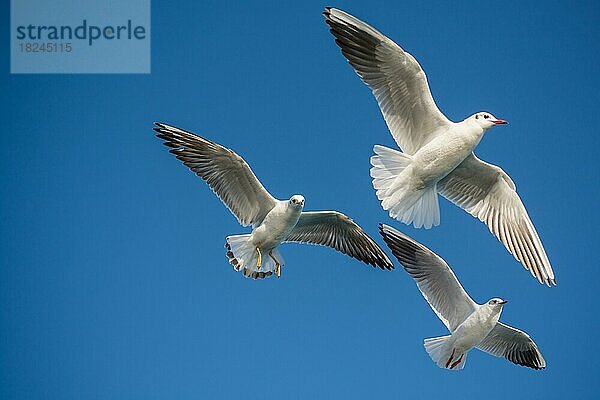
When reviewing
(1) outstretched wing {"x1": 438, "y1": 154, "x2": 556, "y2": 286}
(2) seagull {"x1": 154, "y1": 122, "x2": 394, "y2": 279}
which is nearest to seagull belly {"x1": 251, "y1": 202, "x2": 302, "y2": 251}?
(2) seagull {"x1": 154, "y1": 122, "x2": 394, "y2": 279}

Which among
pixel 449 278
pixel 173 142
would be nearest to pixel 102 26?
pixel 173 142

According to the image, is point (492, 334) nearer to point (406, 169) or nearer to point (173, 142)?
point (406, 169)

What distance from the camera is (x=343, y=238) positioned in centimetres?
403

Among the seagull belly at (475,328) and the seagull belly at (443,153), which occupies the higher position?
the seagull belly at (443,153)

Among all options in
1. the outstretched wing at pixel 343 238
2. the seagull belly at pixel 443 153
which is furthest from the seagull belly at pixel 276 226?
the seagull belly at pixel 443 153

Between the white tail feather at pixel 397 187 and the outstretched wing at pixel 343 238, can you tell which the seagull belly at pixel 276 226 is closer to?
the outstretched wing at pixel 343 238

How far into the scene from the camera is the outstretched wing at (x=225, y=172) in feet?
12.0

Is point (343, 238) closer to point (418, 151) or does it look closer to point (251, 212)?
point (251, 212)

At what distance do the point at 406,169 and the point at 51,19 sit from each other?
1.87 meters

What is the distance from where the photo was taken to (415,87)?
A: 11.5 feet

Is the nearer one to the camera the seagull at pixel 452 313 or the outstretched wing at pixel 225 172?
the outstretched wing at pixel 225 172

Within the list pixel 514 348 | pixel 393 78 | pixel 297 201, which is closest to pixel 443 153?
pixel 393 78

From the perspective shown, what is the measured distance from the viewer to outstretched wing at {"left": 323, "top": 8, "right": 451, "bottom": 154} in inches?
135

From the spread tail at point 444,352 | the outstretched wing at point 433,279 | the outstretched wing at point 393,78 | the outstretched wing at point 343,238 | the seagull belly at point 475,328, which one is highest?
the outstretched wing at point 393,78
